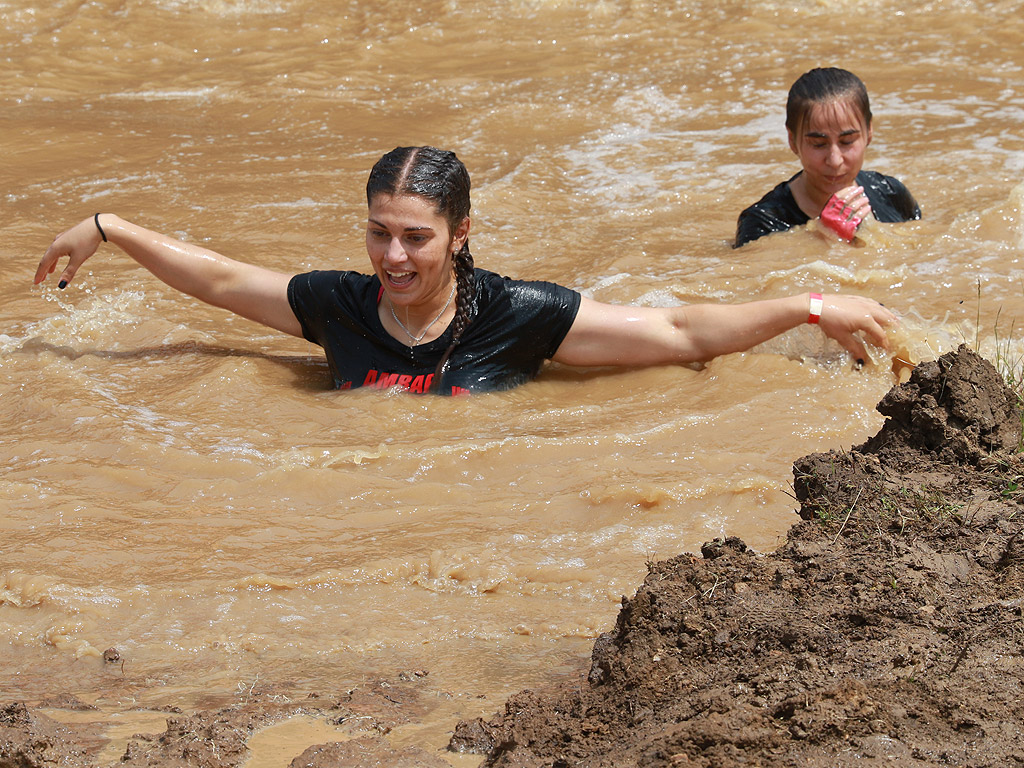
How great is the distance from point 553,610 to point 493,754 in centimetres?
86

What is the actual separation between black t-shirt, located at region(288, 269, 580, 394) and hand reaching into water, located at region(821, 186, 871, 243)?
207 centimetres

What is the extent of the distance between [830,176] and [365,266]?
101 inches

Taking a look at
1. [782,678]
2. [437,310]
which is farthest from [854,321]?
[782,678]

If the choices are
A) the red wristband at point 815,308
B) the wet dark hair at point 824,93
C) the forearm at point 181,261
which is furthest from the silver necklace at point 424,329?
the wet dark hair at point 824,93

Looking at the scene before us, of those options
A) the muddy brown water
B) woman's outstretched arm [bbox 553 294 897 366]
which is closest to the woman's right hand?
the muddy brown water

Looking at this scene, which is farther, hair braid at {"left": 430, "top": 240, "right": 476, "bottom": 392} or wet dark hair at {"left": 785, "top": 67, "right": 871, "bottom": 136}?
wet dark hair at {"left": 785, "top": 67, "right": 871, "bottom": 136}

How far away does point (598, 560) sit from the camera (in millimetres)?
3312

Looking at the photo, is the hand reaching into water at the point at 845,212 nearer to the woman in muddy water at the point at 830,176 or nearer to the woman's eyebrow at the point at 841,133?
the woman in muddy water at the point at 830,176

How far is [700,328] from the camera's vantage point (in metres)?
4.69

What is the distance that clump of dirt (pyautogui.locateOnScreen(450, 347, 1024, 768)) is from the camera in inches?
77.0

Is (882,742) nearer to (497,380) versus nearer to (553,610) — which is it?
(553,610)

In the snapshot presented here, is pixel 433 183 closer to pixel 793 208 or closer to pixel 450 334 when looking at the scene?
pixel 450 334

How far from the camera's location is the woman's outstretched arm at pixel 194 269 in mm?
4805

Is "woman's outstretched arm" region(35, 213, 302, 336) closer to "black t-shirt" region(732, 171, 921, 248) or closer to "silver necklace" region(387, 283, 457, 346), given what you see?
"silver necklace" region(387, 283, 457, 346)
